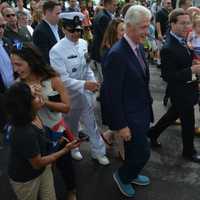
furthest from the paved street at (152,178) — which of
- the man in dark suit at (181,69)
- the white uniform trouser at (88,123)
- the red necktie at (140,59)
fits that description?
the red necktie at (140,59)

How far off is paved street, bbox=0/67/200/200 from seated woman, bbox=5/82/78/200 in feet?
3.45

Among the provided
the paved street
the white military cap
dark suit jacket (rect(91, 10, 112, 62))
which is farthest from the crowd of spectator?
dark suit jacket (rect(91, 10, 112, 62))

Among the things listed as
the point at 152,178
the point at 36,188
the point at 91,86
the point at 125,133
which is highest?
the point at 91,86

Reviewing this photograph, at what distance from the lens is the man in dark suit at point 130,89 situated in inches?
121

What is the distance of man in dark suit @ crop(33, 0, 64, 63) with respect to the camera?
15.3 ft

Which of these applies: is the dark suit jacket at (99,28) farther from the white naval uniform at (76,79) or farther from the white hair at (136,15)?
the white hair at (136,15)

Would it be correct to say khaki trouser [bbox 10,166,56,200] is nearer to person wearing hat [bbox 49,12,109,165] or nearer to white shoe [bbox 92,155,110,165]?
person wearing hat [bbox 49,12,109,165]

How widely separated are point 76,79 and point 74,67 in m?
0.14

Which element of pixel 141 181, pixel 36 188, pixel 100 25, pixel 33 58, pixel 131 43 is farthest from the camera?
pixel 100 25

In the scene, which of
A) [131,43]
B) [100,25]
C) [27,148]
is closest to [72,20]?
[131,43]

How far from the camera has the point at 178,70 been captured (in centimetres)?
385

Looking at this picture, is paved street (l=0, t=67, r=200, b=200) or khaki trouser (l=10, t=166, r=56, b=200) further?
paved street (l=0, t=67, r=200, b=200)

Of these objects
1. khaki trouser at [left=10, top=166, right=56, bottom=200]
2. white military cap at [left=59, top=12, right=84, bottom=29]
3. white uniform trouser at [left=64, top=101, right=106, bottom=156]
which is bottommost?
white uniform trouser at [left=64, top=101, right=106, bottom=156]

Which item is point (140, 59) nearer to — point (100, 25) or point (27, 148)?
point (27, 148)
